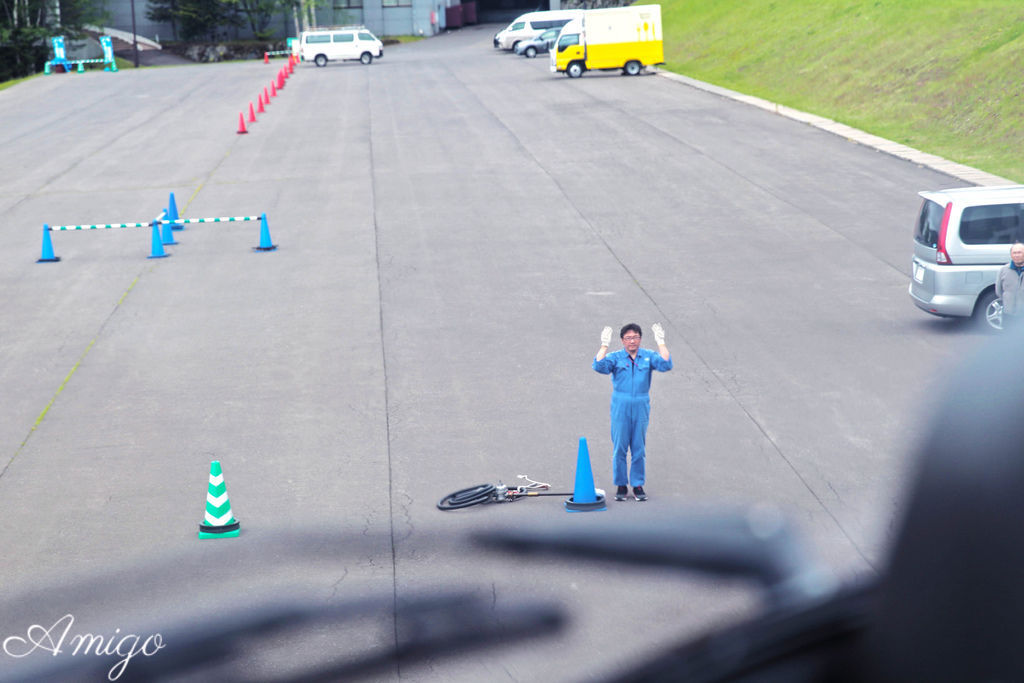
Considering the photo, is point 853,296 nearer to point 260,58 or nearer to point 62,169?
point 62,169

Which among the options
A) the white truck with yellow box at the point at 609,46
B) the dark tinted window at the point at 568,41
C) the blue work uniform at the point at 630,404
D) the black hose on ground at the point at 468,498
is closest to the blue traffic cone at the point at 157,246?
the black hose on ground at the point at 468,498

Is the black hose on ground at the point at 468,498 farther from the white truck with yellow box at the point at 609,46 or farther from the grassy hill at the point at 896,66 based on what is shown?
the white truck with yellow box at the point at 609,46

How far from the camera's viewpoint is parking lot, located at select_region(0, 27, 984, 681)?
769cm

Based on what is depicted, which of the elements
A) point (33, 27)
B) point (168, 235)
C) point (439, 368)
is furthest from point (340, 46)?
point (439, 368)

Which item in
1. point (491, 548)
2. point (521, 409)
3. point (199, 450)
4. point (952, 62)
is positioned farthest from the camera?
point (952, 62)

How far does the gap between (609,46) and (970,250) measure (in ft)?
128

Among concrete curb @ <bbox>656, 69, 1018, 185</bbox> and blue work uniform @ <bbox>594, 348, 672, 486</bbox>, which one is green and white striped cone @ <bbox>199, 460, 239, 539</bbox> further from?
concrete curb @ <bbox>656, 69, 1018, 185</bbox>

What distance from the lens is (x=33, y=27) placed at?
263 ft

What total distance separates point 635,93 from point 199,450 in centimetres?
3607

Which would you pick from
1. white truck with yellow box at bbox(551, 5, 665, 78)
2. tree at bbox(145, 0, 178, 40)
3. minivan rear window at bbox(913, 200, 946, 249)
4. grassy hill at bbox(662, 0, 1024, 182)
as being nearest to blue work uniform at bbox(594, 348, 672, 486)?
minivan rear window at bbox(913, 200, 946, 249)

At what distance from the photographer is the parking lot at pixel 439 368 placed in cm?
769

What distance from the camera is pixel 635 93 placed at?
44562 millimetres

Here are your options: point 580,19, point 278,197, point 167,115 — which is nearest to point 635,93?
point 580,19

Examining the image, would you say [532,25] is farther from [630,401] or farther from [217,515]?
[217,515]
